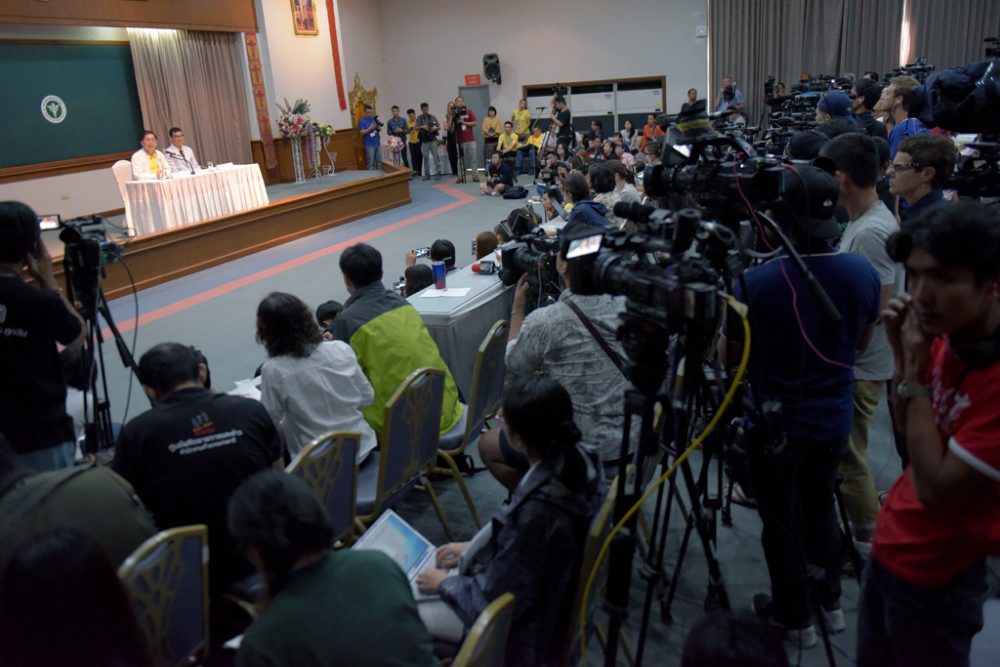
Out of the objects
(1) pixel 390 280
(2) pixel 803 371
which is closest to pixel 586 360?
(2) pixel 803 371

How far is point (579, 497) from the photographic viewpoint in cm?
176

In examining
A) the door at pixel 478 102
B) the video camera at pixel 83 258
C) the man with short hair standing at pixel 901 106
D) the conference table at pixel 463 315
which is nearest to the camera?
the video camera at pixel 83 258

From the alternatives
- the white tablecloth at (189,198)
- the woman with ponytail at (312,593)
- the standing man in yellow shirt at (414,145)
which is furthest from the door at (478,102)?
the woman with ponytail at (312,593)

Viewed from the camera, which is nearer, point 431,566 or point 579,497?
point 579,497

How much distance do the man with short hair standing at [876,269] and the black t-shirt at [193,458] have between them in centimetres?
191

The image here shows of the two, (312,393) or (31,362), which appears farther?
(312,393)

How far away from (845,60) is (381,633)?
1471cm

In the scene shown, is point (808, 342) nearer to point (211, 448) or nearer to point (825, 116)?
point (211, 448)

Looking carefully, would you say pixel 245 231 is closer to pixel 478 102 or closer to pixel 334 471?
pixel 334 471

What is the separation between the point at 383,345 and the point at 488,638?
5.80 feet

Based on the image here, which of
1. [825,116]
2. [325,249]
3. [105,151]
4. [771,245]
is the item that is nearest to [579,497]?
[771,245]

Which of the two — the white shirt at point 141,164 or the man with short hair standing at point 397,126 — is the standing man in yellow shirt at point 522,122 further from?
the white shirt at point 141,164

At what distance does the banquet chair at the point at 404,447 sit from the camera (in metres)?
2.54

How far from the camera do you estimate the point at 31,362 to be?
7.95 ft
